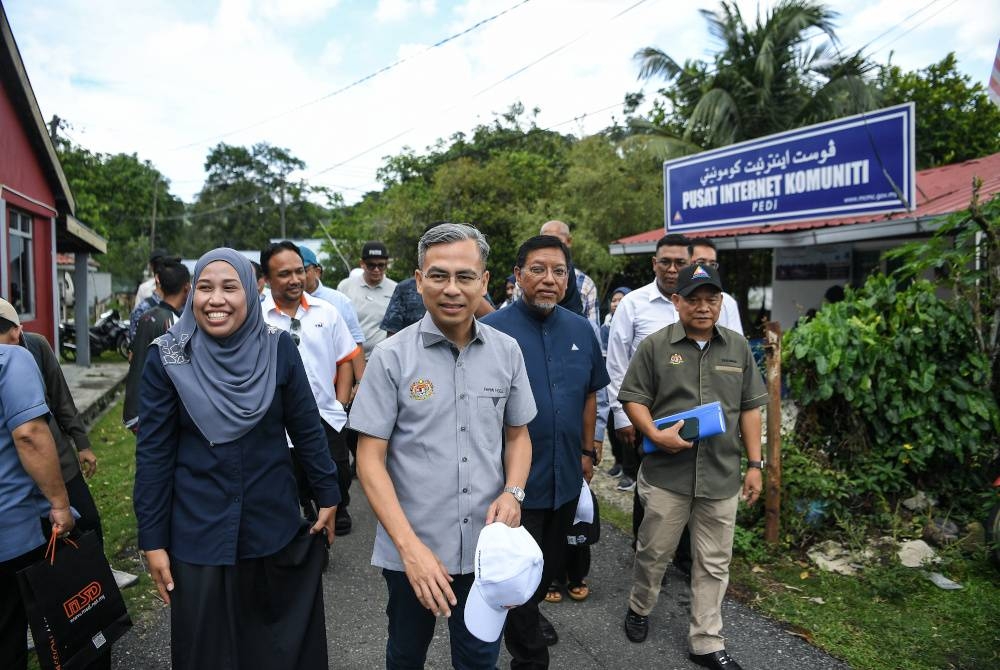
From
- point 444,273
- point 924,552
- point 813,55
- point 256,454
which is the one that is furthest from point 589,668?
point 813,55

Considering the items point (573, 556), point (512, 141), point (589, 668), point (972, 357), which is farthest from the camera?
point (512, 141)

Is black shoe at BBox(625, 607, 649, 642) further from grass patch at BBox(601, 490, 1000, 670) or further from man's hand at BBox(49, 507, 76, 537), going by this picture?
man's hand at BBox(49, 507, 76, 537)

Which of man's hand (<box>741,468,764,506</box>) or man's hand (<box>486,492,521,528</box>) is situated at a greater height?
man's hand (<box>486,492,521,528</box>)

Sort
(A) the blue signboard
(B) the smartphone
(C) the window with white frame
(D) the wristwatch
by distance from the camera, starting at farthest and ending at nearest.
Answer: (C) the window with white frame → (A) the blue signboard → (B) the smartphone → (D) the wristwatch

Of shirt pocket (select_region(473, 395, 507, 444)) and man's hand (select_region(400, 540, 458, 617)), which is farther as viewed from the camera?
shirt pocket (select_region(473, 395, 507, 444))

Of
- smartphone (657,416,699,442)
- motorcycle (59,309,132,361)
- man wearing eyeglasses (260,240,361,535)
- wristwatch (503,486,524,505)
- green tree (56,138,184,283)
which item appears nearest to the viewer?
wristwatch (503,486,524,505)

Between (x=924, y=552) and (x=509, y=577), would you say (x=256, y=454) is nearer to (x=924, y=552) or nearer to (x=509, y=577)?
(x=509, y=577)

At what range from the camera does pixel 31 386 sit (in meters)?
2.57

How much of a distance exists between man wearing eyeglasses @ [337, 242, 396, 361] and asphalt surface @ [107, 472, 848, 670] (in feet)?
7.83

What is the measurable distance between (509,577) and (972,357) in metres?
4.08

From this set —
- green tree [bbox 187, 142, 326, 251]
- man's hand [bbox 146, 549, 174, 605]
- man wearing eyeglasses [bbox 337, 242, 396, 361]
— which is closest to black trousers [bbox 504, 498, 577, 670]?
man's hand [bbox 146, 549, 174, 605]

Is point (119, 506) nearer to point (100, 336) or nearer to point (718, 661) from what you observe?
point (718, 661)

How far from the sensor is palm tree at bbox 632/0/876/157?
16.4 meters

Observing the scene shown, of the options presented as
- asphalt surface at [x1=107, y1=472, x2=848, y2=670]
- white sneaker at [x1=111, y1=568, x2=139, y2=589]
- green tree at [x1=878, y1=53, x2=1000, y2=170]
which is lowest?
asphalt surface at [x1=107, y1=472, x2=848, y2=670]
